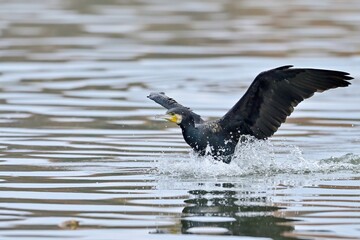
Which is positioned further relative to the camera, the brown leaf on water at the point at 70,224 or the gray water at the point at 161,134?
the gray water at the point at 161,134

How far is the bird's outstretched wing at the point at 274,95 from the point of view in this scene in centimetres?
1191

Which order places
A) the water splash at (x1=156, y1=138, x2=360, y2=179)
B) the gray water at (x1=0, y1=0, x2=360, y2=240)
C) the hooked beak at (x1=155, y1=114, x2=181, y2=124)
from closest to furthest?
Result: the gray water at (x1=0, y1=0, x2=360, y2=240)
the hooked beak at (x1=155, y1=114, x2=181, y2=124)
the water splash at (x1=156, y1=138, x2=360, y2=179)

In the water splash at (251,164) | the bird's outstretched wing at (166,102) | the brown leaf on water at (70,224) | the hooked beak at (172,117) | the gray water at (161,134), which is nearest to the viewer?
the brown leaf on water at (70,224)

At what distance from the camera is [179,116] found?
1177cm

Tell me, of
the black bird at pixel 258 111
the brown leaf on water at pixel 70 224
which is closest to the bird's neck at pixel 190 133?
the black bird at pixel 258 111

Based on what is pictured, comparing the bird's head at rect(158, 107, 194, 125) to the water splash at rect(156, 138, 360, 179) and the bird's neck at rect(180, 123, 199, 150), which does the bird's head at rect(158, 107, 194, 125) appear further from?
the water splash at rect(156, 138, 360, 179)

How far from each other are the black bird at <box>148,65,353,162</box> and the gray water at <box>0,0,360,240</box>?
0.18m

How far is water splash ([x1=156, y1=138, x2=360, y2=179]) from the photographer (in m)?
11.9

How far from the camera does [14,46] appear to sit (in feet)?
77.8

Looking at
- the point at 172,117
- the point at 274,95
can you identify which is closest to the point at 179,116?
the point at 172,117

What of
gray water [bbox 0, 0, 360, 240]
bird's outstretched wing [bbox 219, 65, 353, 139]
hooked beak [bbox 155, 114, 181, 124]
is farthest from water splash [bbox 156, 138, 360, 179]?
hooked beak [bbox 155, 114, 181, 124]

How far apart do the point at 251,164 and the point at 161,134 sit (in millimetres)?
2824

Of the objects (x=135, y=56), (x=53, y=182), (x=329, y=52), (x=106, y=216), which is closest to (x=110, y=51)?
(x=135, y=56)

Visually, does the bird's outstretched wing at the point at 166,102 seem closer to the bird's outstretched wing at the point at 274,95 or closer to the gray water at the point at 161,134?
the bird's outstretched wing at the point at 274,95
